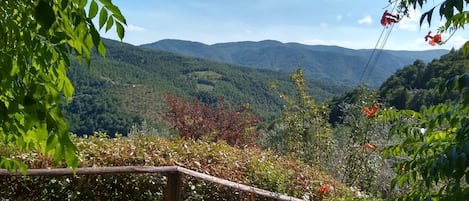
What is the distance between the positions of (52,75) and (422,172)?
47.9 inches

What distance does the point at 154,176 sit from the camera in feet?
14.7

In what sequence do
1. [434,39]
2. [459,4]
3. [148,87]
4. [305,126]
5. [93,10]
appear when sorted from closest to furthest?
[459,4] → [93,10] → [434,39] → [305,126] → [148,87]

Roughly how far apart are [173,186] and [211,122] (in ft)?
26.8

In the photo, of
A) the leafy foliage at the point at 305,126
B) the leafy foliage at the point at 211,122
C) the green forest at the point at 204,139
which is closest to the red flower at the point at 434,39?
the green forest at the point at 204,139

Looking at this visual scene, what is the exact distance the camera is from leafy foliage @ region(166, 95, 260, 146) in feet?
39.5

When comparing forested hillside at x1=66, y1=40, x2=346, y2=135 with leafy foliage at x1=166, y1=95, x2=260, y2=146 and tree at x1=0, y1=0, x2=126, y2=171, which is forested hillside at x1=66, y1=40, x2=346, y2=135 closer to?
leafy foliage at x1=166, y1=95, x2=260, y2=146

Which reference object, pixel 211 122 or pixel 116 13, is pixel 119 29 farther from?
pixel 211 122

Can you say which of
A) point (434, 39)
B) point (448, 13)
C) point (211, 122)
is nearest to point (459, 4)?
point (448, 13)

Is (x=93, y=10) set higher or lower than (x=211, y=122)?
higher

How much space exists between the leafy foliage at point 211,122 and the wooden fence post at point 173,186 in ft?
24.4

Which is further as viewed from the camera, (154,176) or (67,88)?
(154,176)

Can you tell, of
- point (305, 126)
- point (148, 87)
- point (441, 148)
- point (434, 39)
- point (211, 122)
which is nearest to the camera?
point (441, 148)

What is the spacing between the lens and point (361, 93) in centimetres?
795

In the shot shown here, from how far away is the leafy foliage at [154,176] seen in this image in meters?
4.30
